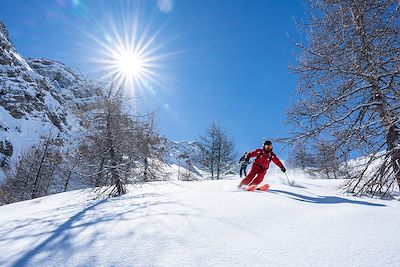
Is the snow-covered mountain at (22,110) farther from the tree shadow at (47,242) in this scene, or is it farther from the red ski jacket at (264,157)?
the tree shadow at (47,242)

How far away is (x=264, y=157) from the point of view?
24.5 feet

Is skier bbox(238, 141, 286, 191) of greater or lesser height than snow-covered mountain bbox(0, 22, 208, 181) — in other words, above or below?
below

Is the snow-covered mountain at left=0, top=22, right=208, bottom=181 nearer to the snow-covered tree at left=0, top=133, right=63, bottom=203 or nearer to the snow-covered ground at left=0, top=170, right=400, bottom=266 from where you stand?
the snow-covered tree at left=0, top=133, right=63, bottom=203

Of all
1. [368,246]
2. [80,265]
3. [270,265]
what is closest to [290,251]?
[270,265]

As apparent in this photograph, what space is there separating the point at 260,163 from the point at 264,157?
204 mm

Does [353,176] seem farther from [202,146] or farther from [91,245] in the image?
[202,146]

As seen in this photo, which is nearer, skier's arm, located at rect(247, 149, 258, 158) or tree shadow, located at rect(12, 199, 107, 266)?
tree shadow, located at rect(12, 199, 107, 266)

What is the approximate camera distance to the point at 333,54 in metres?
6.00

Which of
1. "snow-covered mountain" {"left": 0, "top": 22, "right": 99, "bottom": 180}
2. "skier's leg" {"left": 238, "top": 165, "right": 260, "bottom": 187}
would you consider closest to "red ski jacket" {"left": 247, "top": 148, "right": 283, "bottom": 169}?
"skier's leg" {"left": 238, "top": 165, "right": 260, "bottom": 187}

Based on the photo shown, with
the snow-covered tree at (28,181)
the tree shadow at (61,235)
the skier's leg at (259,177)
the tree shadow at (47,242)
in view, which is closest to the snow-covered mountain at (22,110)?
the snow-covered tree at (28,181)

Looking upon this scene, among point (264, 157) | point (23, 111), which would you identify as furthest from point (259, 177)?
point (23, 111)

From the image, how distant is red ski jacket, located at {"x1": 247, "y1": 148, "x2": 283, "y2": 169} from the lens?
7.39m

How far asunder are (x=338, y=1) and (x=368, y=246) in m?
6.00

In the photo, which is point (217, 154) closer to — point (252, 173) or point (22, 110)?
point (252, 173)
